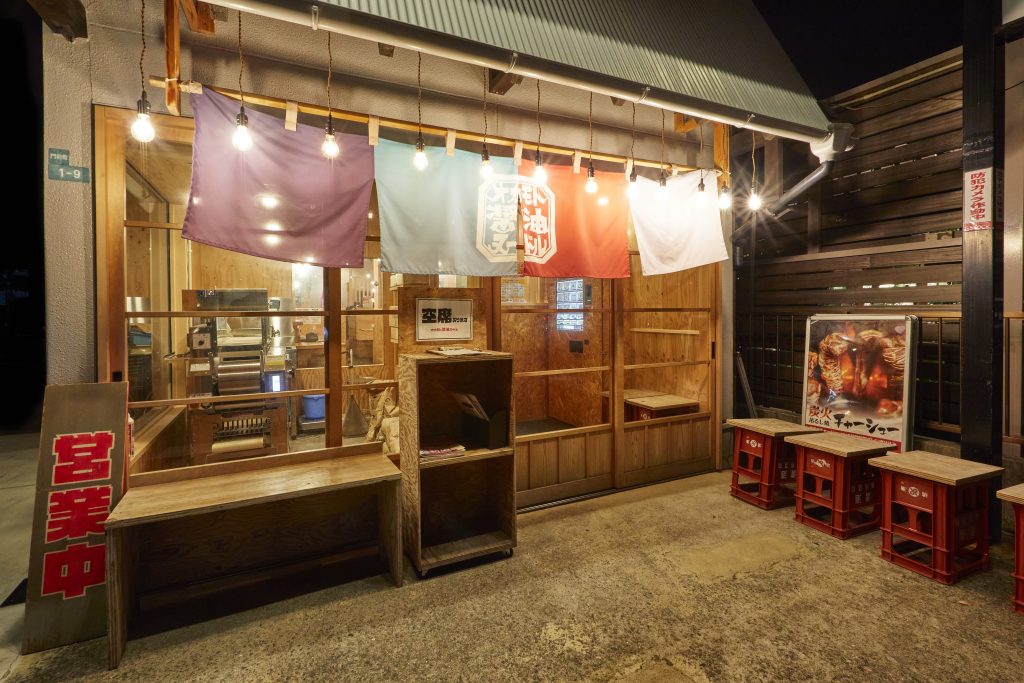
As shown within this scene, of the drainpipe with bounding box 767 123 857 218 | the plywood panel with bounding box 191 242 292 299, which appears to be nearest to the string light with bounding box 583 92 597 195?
the drainpipe with bounding box 767 123 857 218

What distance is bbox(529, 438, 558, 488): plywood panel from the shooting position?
16.8 feet

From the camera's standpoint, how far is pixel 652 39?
4.52 m

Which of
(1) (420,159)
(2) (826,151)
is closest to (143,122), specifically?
(1) (420,159)

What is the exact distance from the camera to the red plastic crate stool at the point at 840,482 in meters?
4.43

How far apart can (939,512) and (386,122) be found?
5.44 metres

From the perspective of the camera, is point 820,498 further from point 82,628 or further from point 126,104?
point 126,104

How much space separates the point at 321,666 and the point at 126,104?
400 centimetres

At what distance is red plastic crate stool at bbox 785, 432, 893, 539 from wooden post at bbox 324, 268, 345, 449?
4.43 meters

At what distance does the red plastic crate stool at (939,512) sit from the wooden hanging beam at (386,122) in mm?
3780

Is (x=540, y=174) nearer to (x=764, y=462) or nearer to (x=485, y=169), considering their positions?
(x=485, y=169)

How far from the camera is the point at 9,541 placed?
14.8 ft

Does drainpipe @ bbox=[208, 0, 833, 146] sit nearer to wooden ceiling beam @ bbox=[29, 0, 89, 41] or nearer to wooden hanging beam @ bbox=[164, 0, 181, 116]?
wooden hanging beam @ bbox=[164, 0, 181, 116]

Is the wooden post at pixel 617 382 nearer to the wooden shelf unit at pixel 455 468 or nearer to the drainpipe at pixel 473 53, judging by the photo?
the wooden shelf unit at pixel 455 468

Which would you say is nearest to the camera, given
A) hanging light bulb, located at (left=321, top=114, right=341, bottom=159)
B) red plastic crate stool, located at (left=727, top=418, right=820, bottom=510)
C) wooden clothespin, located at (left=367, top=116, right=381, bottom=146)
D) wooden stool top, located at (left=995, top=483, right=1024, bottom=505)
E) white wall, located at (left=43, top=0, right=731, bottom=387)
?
wooden stool top, located at (left=995, top=483, right=1024, bottom=505)
